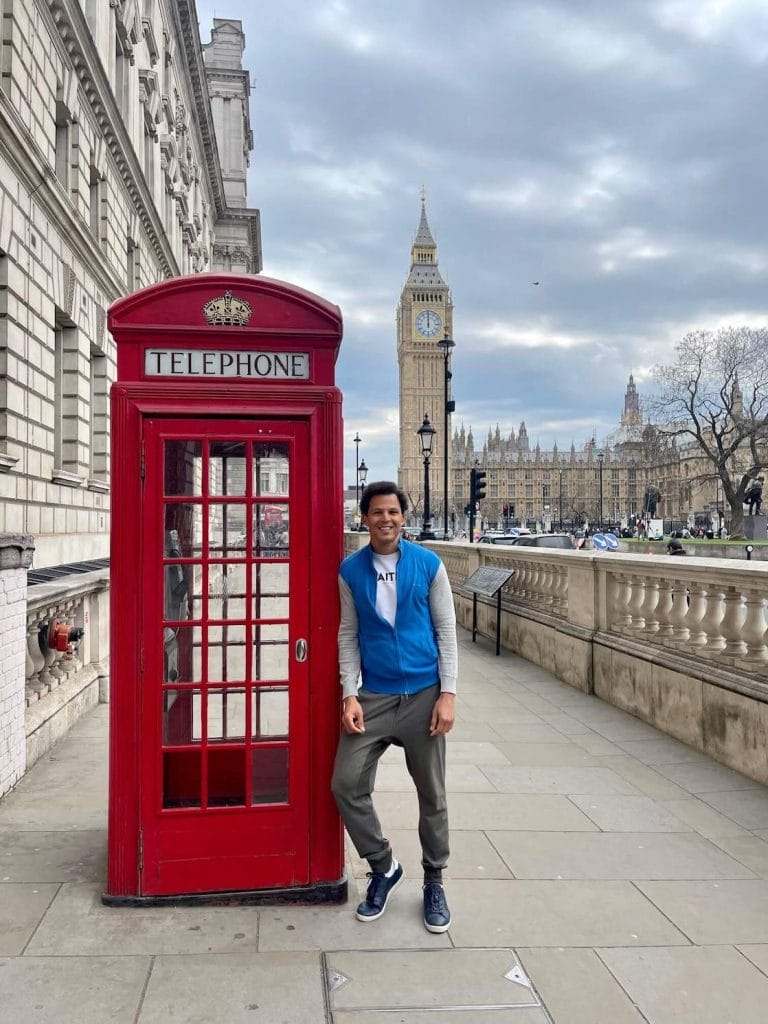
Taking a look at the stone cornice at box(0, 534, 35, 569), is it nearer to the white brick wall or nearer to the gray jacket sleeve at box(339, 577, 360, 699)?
the white brick wall

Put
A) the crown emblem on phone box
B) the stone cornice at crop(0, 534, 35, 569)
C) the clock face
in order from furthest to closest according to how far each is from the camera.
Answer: the clock face < the stone cornice at crop(0, 534, 35, 569) < the crown emblem on phone box

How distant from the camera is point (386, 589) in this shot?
367cm

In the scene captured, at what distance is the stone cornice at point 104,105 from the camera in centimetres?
1558

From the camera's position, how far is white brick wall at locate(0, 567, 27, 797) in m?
5.11

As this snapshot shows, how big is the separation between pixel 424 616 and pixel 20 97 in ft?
45.4

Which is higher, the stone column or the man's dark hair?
the man's dark hair

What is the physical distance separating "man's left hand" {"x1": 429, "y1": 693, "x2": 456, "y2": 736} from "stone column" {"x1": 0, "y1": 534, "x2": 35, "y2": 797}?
115 inches

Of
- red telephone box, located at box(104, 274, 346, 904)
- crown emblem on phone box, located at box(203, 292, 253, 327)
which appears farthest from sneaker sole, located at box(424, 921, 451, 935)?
crown emblem on phone box, located at box(203, 292, 253, 327)

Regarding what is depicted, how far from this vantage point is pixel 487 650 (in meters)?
11.9

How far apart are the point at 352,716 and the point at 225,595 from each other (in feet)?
2.66

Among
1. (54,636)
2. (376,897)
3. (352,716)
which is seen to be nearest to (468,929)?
(376,897)

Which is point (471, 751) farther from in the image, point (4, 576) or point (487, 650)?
point (487, 650)

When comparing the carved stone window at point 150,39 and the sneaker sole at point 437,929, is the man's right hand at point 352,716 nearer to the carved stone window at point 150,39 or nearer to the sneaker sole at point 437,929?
the sneaker sole at point 437,929

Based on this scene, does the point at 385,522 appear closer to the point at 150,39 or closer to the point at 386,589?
the point at 386,589
